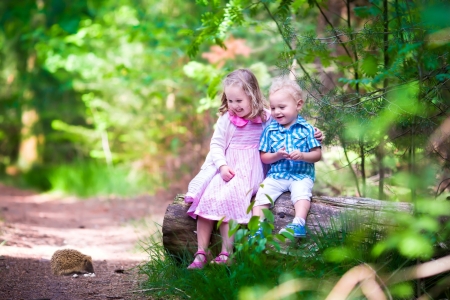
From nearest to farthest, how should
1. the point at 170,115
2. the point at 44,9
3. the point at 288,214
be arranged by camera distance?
the point at 288,214 → the point at 170,115 → the point at 44,9

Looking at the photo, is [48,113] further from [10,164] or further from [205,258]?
[205,258]

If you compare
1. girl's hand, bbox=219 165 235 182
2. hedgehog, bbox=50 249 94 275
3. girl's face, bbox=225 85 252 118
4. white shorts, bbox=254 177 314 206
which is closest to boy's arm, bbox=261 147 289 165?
white shorts, bbox=254 177 314 206

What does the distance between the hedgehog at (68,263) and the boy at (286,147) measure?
158 centimetres

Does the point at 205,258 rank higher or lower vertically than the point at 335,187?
lower

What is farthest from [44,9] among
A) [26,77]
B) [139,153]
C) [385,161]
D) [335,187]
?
[385,161]

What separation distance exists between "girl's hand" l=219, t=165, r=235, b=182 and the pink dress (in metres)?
0.02

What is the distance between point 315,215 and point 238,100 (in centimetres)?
102

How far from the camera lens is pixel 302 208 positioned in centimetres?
341

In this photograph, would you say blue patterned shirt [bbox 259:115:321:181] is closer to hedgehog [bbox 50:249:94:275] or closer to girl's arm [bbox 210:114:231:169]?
girl's arm [bbox 210:114:231:169]

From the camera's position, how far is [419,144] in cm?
381

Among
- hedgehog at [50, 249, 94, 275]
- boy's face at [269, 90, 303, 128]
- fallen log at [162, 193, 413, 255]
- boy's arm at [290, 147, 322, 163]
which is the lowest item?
hedgehog at [50, 249, 94, 275]

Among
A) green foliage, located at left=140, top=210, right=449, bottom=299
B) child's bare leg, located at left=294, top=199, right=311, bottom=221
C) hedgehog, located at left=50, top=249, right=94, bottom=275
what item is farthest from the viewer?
hedgehog, located at left=50, top=249, right=94, bottom=275

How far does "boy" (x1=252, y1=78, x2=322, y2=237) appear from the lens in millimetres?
3588

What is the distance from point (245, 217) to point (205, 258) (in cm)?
39
